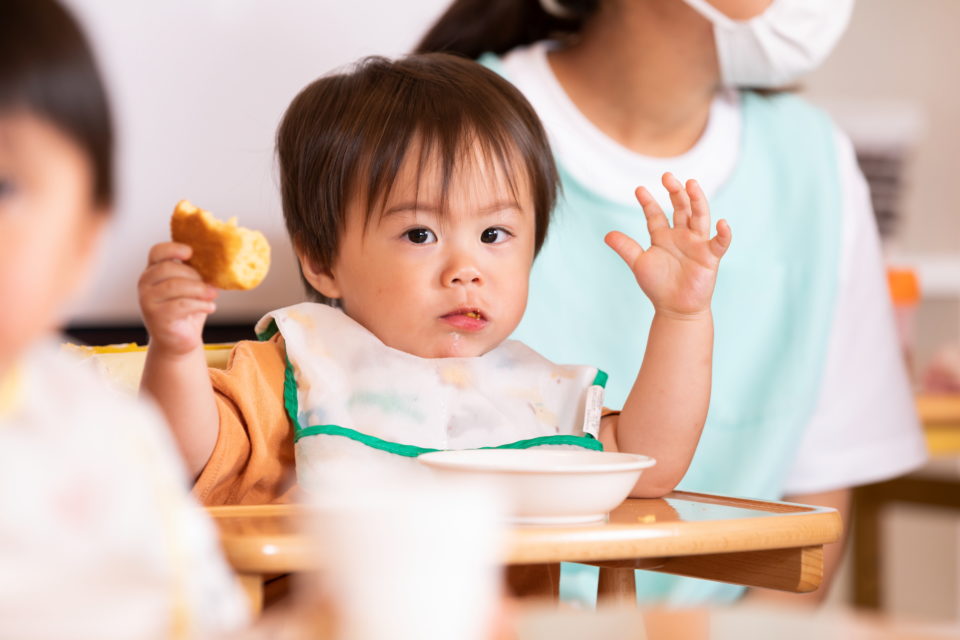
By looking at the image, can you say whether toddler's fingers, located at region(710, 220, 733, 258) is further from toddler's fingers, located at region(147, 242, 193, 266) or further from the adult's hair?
the adult's hair

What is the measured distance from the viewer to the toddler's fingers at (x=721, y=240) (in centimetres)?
94

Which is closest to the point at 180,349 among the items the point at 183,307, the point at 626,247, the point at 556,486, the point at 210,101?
the point at 183,307

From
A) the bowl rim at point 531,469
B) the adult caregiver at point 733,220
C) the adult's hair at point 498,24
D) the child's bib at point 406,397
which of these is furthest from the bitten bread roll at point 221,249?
the adult's hair at point 498,24

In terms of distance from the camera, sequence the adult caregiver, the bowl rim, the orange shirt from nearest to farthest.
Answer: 1. the bowl rim
2. the orange shirt
3. the adult caregiver

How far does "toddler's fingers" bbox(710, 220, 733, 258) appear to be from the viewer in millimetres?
937

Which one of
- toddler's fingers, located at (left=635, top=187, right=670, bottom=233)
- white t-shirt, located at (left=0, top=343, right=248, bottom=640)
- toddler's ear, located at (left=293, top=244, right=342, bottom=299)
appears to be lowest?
white t-shirt, located at (left=0, top=343, right=248, bottom=640)

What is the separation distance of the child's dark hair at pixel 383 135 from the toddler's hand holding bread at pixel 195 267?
304 mm

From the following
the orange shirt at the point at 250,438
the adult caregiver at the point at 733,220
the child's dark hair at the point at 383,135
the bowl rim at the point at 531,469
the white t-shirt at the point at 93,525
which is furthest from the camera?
the adult caregiver at the point at 733,220

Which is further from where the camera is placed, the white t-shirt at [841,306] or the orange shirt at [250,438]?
the white t-shirt at [841,306]

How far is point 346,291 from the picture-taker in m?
1.05

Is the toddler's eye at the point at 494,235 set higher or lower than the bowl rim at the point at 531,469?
higher

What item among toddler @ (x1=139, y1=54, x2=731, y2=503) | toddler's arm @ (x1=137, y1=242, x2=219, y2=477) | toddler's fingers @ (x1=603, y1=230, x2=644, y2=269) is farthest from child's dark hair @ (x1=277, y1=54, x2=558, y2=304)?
toddler's arm @ (x1=137, y1=242, x2=219, y2=477)

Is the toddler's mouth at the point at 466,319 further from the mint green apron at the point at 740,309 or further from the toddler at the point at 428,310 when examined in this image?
the mint green apron at the point at 740,309

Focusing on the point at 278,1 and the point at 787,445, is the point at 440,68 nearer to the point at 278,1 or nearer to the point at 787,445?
the point at 278,1
